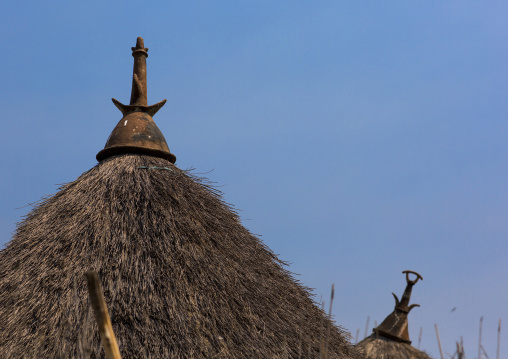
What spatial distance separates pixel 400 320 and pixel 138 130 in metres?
5.55

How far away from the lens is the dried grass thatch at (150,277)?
4992 millimetres

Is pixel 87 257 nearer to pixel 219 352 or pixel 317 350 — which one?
pixel 219 352

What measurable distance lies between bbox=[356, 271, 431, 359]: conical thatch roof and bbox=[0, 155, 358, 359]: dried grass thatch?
268 centimetres

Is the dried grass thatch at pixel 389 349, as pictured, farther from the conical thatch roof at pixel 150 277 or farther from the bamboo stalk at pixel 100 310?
the bamboo stalk at pixel 100 310

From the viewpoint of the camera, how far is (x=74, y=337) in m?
4.83

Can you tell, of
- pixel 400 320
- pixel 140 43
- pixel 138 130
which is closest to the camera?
pixel 138 130

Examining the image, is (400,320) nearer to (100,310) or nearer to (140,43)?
(140,43)

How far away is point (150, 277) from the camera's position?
5367 millimetres

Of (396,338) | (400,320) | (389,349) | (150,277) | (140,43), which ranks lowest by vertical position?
(389,349)

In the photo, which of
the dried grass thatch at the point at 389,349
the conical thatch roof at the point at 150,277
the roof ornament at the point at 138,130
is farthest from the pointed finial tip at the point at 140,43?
the dried grass thatch at the point at 389,349

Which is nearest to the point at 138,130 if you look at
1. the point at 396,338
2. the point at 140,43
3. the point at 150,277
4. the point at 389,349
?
the point at 140,43

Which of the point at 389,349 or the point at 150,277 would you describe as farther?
the point at 389,349

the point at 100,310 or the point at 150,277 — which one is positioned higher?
the point at 150,277

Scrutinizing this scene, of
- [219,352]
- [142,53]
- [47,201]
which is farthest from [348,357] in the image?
[142,53]
